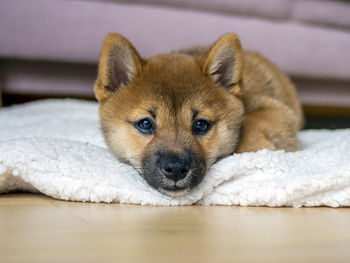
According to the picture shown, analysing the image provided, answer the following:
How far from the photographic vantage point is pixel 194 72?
1.65 meters

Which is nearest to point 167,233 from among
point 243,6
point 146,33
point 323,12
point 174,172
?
point 174,172

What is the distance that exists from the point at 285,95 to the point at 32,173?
151cm

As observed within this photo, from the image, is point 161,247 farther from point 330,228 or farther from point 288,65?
point 288,65

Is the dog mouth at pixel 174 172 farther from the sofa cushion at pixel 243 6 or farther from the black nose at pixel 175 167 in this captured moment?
the sofa cushion at pixel 243 6

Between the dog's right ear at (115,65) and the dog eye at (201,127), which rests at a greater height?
the dog's right ear at (115,65)

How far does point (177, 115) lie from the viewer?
4.89 ft

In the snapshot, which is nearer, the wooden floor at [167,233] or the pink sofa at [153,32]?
the wooden floor at [167,233]

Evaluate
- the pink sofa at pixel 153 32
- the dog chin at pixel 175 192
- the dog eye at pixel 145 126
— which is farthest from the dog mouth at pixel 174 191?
the pink sofa at pixel 153 32

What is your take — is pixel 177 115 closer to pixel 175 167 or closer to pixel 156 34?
pixel 175 167

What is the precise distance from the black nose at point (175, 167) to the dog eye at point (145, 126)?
0.20m

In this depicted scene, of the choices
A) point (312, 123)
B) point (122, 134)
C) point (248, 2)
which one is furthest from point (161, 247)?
point (312, 123)

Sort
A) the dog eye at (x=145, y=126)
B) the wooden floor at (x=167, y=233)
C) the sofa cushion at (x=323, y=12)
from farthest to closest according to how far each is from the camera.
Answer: the sofa cushion at (x=323, y=12), the dog eye at (x=145, y=126), the wooden floor at (x=167, y=233)

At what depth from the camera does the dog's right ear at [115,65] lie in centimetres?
161

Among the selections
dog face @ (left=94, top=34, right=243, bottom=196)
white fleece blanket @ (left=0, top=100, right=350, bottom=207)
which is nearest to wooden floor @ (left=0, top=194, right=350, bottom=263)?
white fleece blanket @ (left=0, top=100, right=350, bottom=207)
